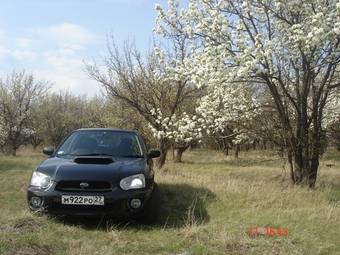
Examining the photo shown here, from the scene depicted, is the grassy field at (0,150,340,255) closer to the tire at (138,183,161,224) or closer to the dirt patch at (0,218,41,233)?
the dirt patch at (0,218,41,233)

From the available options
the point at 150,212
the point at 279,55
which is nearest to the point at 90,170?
the point at 150,212

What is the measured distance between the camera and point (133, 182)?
728 centimetres

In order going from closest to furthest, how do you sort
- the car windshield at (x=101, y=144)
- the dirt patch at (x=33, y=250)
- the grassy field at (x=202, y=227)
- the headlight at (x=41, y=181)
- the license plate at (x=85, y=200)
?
1. the dirt patch at (x=33, y=250)
2. the grassy field at (x=202, y=227)
3. the license plate at (x=85, y=200)
4. the headlight at (x=41, y=181)
5. the car windshield at (x=101, y=144)

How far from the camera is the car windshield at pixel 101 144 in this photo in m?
8.45

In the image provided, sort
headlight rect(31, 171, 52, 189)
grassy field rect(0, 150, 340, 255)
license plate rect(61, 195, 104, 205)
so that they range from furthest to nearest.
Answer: headlight rect(31, 171, 52, 189), license plate rect(61, 195, 104, 205), grassy field rect(0, 150, 340, 255)

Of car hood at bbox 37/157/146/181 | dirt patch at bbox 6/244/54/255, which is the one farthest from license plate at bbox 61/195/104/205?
dirt patch at bbox 6/244/54/255

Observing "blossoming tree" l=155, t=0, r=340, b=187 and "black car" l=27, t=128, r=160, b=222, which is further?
"blossoming tree" l=155, t=0, r=340, b=187

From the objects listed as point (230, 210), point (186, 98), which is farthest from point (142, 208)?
point (186, 98)

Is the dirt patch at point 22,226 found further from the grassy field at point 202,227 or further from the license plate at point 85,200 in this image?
the license plate at point 85,200

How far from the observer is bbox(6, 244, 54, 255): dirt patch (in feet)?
18.1

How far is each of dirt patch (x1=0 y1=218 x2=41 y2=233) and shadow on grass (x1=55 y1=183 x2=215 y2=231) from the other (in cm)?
45

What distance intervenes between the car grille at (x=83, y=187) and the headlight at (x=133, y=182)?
0.69 ft
